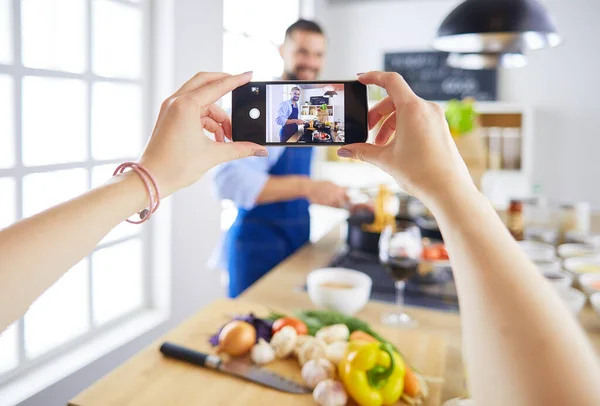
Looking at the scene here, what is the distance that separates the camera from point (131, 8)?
1.80 metres

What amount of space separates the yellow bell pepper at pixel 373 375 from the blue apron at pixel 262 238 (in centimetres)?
108

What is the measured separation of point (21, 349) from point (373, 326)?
3.14 ft

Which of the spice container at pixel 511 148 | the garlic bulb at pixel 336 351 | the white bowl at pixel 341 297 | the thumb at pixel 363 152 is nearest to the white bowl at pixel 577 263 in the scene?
the white bowl at pixel 341 297

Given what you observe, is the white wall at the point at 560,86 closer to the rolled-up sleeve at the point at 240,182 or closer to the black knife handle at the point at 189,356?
the rolled-up sleeve at the point at 240,182

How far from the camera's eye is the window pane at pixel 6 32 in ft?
4.23

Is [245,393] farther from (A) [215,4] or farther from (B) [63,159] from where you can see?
(A) [215,4]

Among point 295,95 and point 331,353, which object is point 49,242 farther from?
point 331,353

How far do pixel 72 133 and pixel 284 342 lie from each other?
1.06 meters

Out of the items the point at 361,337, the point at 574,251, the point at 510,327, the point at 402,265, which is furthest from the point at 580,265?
the point at 510,327

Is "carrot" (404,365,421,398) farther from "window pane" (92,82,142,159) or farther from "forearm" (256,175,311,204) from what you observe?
"window pane" (92,82,142,159)

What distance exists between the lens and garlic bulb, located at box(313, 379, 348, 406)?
0.76 m

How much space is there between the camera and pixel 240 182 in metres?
1.70

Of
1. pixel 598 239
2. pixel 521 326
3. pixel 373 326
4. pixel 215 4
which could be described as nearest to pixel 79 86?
pixel 215 4

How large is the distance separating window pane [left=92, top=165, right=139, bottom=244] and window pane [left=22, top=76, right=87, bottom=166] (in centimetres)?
8
